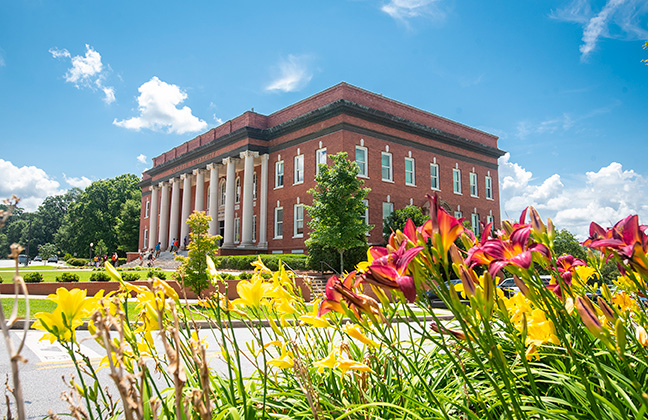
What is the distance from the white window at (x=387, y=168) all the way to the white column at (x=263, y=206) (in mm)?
8762

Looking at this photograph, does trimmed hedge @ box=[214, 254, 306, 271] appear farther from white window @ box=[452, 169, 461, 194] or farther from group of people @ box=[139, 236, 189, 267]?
white window @ box=[452, 169, 461, 194]

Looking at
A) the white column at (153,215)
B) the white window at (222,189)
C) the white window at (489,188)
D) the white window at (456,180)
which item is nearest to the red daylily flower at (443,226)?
the white window at (456,180)

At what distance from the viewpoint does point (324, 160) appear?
30750mm

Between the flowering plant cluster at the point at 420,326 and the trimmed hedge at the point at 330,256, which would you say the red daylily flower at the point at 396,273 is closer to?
the flowering plant cluster at the point at 420,326

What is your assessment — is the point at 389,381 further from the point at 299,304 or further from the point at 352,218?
the point at 352,218

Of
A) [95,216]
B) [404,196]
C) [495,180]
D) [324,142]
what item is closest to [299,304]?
[324,142]

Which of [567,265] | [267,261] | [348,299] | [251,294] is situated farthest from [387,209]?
[348,299]

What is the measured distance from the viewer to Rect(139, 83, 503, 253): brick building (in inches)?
1212

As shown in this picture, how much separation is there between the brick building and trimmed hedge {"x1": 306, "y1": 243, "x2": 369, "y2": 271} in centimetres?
509

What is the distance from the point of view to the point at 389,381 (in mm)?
2273

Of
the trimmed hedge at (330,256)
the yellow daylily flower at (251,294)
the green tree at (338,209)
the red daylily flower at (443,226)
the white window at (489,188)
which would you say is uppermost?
the white window at (489,188)

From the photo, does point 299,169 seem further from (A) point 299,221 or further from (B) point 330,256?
(B) point 330,256

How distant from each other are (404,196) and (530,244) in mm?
31336

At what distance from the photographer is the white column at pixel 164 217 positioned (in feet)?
149
